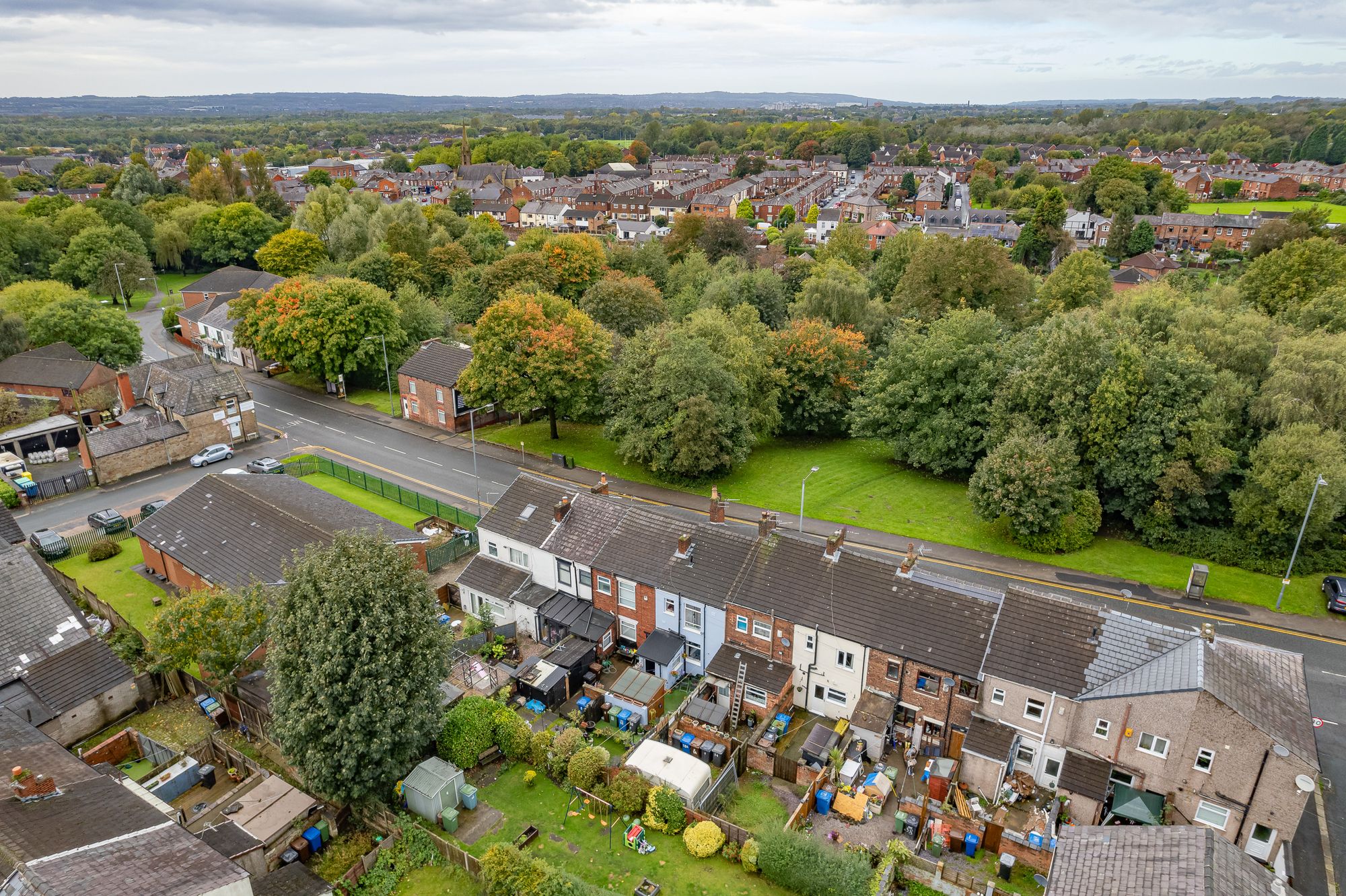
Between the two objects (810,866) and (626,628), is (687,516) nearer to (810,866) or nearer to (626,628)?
(626,628)

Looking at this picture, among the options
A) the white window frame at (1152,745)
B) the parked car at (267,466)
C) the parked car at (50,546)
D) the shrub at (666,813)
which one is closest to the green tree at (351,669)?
the shrub at (666,813)

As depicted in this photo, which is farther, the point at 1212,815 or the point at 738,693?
the point at 738,693

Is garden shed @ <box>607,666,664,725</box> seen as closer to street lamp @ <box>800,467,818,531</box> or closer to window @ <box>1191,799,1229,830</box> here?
street lamp @ <box>800,467,818,531</box>

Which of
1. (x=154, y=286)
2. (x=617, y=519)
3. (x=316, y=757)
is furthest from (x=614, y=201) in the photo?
(x=316, y=757)

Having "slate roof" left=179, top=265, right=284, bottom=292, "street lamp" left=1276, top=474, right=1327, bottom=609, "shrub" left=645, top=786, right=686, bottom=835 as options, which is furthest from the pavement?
"shrub" left=645, top=786, right=686, bottom=835

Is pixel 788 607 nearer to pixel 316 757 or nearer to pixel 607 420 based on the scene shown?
pixel 316 757

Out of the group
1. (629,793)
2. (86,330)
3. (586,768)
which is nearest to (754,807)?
(629,793)
